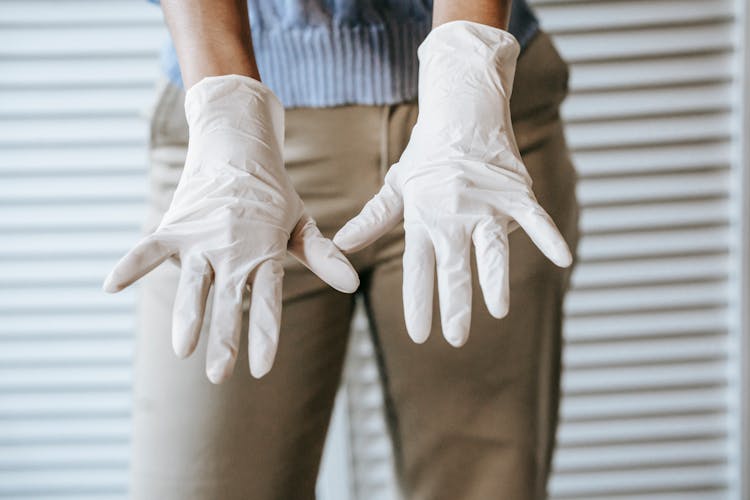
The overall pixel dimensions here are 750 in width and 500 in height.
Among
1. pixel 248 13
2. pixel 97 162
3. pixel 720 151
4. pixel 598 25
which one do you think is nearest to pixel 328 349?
pixel 248 13

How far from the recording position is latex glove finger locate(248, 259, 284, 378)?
644 mm

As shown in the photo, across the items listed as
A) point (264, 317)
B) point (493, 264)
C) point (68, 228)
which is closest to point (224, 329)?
point (264, 317)

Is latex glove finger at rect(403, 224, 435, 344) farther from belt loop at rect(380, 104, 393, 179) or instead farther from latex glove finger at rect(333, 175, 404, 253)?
belt loop at rect(380, 104, 393, 179)

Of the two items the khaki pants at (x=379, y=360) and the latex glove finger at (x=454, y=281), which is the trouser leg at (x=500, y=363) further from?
the latex glove finger at (x=454, y=281)

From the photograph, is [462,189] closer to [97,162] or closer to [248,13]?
[248,13]

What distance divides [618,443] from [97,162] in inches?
54.1

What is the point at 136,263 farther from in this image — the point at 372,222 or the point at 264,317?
the point at 372,222

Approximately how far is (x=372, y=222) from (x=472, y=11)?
262 mm

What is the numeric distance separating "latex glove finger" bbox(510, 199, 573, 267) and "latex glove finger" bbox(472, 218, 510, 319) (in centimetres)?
2

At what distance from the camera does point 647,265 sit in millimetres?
1630

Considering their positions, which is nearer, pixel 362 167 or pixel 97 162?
pixel 362 167

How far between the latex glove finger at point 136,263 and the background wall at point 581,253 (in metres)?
0.85

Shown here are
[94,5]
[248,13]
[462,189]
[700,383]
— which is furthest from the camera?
[700,383]

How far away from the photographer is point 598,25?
4.88ft
